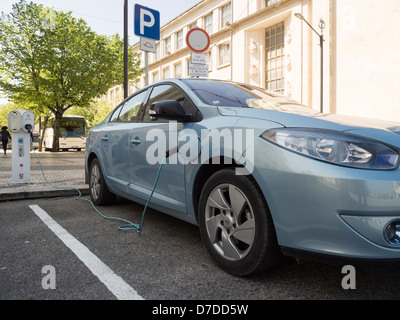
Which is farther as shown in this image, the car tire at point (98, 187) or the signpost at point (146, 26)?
the signpost at point (146, 26)

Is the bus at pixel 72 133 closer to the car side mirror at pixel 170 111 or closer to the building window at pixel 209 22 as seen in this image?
the building window at pixel 209 22

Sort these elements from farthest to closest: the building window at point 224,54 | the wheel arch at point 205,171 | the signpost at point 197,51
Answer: the building window at point 224,54, the signpost at point 197,51, the wheel arch at point 205,171

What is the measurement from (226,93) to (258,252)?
147 cm

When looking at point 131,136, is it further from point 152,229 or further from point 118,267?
point 118,267

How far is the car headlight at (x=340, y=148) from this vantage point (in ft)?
5.82

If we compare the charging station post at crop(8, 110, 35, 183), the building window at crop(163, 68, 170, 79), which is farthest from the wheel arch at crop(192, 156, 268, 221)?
the building window at crop(163, 68, 170, 79)

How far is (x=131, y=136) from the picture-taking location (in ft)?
11.5

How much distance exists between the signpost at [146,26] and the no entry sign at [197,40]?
1358 mm

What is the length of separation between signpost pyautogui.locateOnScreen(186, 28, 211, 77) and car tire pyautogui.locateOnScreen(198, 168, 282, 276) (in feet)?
13.3

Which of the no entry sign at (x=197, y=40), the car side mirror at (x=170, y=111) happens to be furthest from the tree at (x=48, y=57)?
the car side mirror at (x=170, y=111)

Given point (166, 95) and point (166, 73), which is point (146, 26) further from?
point (166, 73)

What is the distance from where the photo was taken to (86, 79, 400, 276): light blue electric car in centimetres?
171

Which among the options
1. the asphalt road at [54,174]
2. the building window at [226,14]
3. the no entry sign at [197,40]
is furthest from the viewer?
the building window at [226,14]
